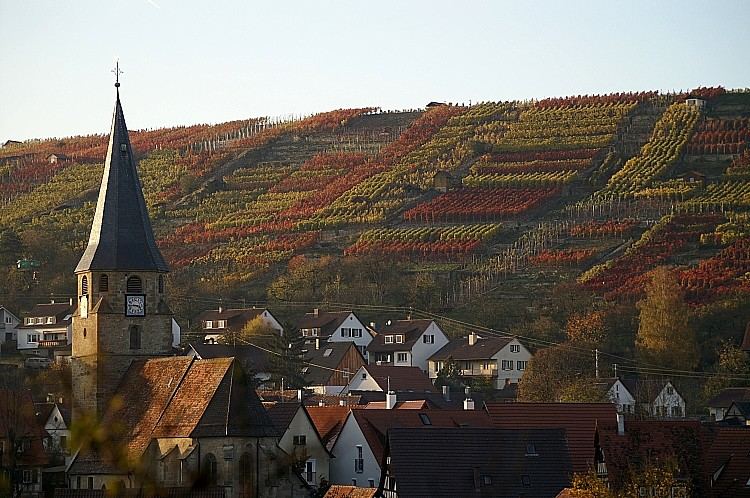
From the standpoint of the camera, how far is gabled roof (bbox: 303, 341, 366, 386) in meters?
76.3

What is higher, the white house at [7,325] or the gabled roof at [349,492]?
the white house at [7,325]

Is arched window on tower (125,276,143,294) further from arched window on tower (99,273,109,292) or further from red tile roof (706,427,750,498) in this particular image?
red tile roof (706,427,750,498)

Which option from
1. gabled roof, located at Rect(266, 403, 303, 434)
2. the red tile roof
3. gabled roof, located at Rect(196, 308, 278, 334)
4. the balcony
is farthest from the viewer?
gabled roof, located at Rect(196, 308, 278, 334)

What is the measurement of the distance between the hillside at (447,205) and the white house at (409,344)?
4.01m

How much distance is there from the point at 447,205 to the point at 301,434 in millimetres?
56935

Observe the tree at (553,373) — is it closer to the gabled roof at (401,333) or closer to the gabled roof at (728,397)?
the gabled roof at (728,397)

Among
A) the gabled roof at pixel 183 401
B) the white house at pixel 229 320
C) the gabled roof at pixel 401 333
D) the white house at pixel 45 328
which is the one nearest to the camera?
the gabled roof at pixel 183 401

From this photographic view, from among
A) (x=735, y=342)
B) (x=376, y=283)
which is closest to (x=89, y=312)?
(x=735, y=342)

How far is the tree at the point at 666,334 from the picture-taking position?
72625mm

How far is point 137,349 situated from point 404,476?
490 inches

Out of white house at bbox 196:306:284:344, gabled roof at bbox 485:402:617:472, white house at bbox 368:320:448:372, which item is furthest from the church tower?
white house at bbox 368:320:448:372

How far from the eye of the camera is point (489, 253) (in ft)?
318

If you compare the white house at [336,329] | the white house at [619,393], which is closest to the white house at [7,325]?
the white house at [336,329]

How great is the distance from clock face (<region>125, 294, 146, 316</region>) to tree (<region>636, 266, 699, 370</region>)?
26.7 meters
